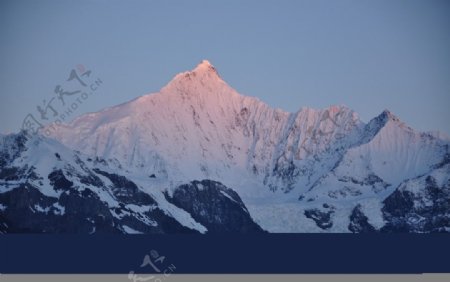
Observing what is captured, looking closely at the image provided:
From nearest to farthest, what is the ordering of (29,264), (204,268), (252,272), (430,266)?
(252,272) → (204,268) → (29,264) → (430,266)

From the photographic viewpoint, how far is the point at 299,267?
554 feet

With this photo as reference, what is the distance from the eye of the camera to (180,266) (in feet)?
550

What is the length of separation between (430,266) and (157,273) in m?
70.7
